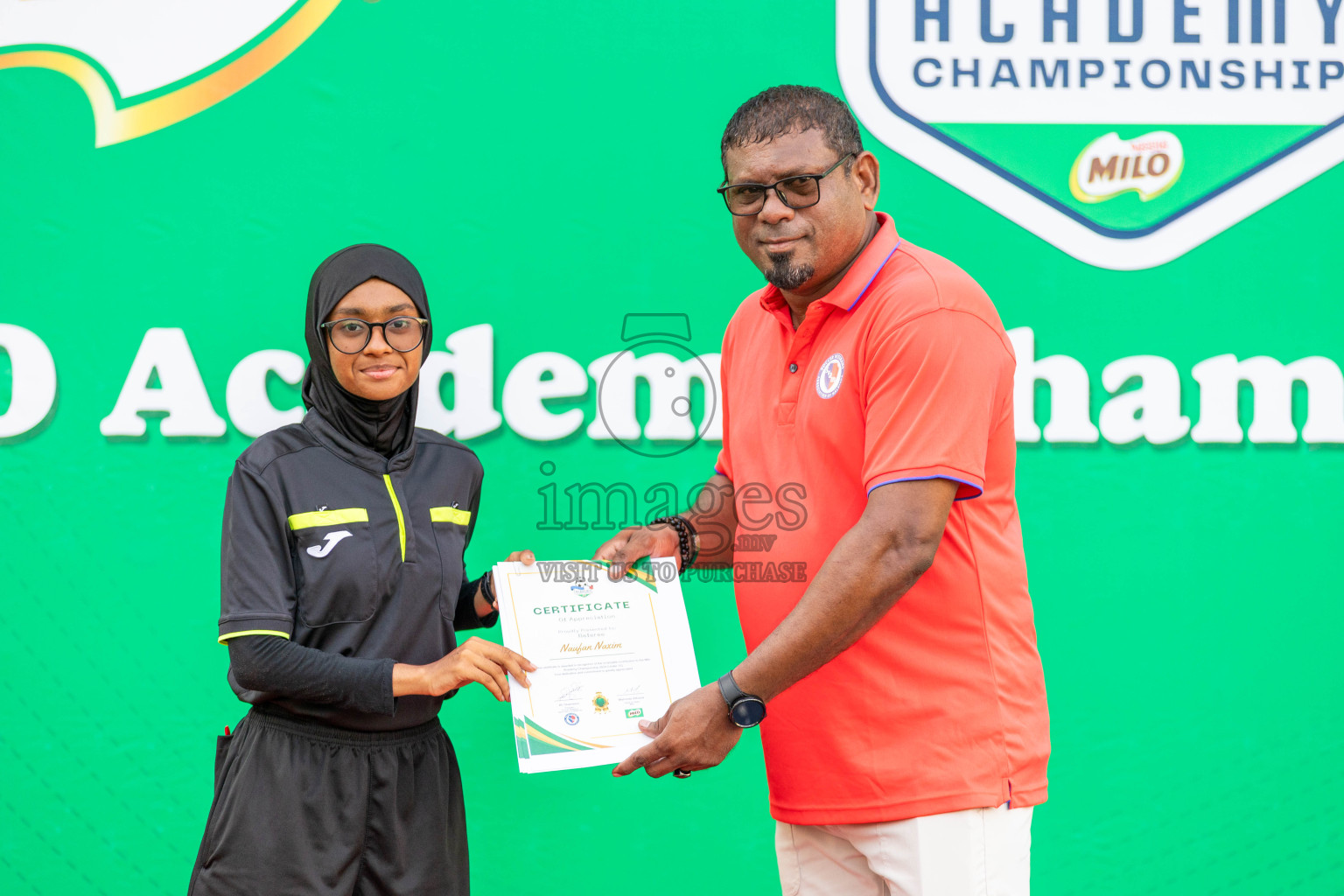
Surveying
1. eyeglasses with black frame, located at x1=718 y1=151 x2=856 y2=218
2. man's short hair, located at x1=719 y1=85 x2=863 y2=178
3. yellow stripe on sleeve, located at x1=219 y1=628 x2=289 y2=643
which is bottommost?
yellow stripe on sleeve, located at x1=219 y1=628 x2=289 y2=643

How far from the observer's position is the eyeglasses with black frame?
74.3 inches

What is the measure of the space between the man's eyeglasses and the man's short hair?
755 millimetres

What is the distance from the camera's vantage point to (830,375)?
1.88 m

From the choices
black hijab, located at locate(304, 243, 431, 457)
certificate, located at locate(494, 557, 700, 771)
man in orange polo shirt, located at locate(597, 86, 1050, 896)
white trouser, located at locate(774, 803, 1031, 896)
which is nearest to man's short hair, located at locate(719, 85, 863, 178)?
man in orange polo shirt, located at locate(597, 86, 1050, 896)

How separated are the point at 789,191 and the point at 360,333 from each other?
892 mm

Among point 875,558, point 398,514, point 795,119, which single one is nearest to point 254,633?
point 398,514

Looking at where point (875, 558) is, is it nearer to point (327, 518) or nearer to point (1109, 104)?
point (327, 518)

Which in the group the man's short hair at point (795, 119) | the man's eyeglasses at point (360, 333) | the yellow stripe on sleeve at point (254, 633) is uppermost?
the man's short hair at point (795, 119)

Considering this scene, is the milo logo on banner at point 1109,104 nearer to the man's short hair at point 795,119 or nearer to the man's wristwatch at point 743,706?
the man's short hair at point 795,119

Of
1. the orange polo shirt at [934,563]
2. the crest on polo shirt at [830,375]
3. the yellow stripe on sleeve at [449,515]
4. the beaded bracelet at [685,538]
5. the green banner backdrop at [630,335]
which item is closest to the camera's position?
the orange polo shirt at [934,563]

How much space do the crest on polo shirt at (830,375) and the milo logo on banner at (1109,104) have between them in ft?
4.20

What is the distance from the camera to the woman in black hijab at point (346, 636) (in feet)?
6.29

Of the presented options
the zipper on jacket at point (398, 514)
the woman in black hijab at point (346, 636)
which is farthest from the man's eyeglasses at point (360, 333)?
the zipper on jacket at point (398, 514)

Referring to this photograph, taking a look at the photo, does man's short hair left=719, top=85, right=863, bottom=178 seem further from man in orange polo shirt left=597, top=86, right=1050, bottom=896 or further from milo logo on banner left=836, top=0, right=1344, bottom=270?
milo logo on banner left=836, top=0, right=1344, bottom=270
